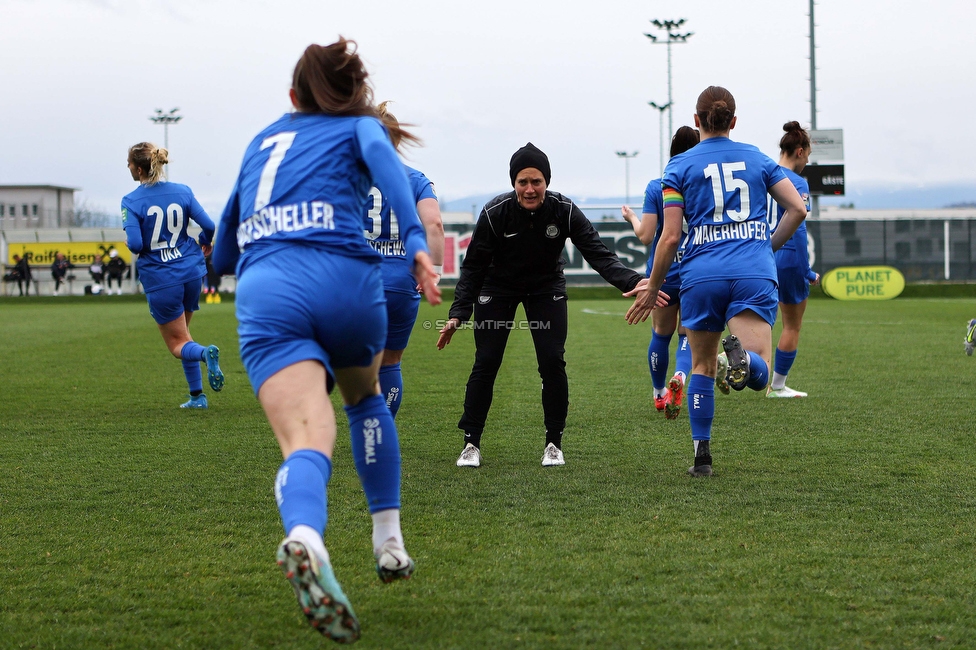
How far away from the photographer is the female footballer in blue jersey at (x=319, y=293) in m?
2.72

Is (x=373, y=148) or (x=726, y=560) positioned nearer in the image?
(x=373, y=148)

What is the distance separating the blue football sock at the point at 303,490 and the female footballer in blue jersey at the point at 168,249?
535cm

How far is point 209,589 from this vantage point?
346 cm

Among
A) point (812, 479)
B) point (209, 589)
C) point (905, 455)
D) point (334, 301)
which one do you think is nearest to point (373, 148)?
point (334, 301)

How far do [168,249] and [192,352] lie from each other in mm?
873

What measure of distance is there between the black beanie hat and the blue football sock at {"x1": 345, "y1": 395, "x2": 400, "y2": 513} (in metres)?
2.65

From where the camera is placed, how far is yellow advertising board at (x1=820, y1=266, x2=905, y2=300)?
1133 inches

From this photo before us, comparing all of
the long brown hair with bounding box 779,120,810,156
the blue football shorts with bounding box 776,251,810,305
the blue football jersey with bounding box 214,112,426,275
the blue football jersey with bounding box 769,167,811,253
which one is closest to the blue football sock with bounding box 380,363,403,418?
the blue football jersey with bounding box 214,112,426,275

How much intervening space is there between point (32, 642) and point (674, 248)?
3387 millimetres

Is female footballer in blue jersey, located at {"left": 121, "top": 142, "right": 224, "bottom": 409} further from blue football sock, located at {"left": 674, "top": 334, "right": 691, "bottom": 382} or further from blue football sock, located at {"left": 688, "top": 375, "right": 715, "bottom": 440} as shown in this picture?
blue football sock, located at {"left": 688, "top": 375, "right": 715, "bottom": 440}

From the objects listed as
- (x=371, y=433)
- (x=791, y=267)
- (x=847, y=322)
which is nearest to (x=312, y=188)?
(x=371, y=433)

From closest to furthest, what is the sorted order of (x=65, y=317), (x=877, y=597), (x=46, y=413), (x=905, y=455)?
(x=877, y=597) → (x=905, y=455) → (x=46, y=413) → (x=65, y=317)

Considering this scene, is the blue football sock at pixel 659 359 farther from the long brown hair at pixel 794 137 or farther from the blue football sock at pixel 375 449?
the blue football sock at pixel 375 449

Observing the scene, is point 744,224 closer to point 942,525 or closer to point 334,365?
point 942,525
